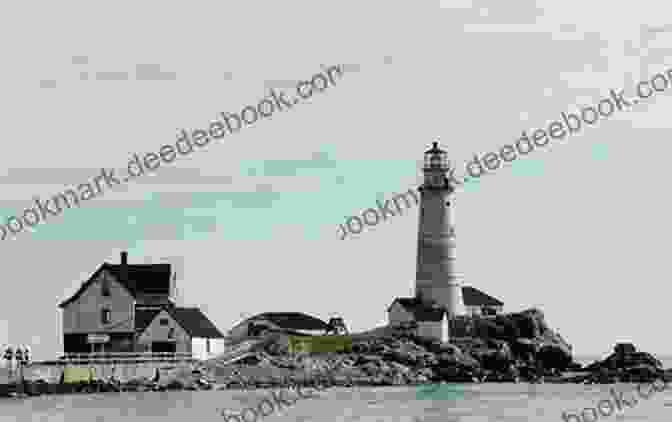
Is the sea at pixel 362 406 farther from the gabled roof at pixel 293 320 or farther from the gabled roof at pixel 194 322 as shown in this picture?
the gabled roof at pixel 293 320

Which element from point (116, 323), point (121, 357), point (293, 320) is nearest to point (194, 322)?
point (116, 323)

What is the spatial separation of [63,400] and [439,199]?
2877cm

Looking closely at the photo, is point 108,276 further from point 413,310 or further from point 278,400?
point 413,310

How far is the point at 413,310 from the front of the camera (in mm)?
90312

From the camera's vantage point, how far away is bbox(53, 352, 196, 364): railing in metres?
75.3

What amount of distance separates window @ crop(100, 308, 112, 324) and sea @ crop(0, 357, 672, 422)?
21.0 feet

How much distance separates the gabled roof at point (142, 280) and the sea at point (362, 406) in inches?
277

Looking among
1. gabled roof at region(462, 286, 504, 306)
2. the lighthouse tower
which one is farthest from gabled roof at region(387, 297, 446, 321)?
gabled roof at region(462, 286, 504, 306)

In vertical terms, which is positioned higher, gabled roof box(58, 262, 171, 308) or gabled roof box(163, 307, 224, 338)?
gabled roof box(58, 262, 171, 308)

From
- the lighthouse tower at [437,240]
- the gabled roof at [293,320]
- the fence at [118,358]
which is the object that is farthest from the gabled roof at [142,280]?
the gabled roof at [293,320]

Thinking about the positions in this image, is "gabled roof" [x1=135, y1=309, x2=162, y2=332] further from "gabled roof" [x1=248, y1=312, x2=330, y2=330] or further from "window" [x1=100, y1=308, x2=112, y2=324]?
"gabled roof" [x1=248, y1=312, x2=330, y2=330]

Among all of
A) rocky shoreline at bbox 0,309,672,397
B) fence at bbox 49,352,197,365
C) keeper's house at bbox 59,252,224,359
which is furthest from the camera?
keeper's house at bbox 59,252,224,359

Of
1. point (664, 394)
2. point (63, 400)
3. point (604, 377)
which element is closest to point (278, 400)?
point (63, 400)

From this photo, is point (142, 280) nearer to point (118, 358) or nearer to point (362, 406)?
point (118, 358)
